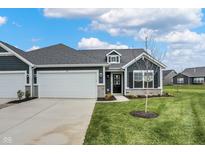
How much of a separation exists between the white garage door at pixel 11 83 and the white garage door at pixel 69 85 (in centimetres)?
154

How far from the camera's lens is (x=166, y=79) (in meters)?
66.3

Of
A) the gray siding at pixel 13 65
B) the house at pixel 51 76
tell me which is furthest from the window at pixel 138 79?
the gray siding at pixel 13 65

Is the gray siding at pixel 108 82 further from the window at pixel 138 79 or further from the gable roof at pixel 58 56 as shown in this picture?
the gable roof at pixel 58 56

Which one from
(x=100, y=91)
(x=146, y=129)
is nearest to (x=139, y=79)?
(x=100, y=91)

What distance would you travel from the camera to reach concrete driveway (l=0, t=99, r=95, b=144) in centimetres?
731

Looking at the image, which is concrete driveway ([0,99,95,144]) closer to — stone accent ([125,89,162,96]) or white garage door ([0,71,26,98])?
white garage door ([0,71,26,98])

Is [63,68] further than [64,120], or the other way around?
[63,68]

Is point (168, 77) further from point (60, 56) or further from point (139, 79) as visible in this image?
point (60, 56)

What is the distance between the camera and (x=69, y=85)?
60.1ft

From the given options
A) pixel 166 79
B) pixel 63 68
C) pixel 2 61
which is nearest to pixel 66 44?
pixel 63 68

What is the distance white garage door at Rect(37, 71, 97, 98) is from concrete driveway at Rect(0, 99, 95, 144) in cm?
592
